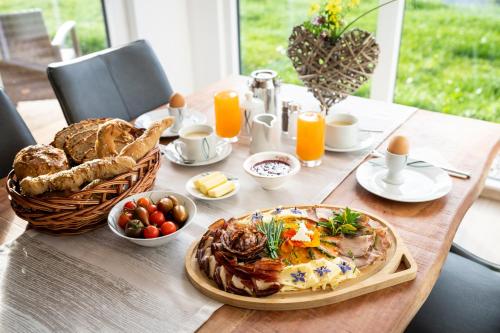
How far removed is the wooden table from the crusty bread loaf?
0.51 ft

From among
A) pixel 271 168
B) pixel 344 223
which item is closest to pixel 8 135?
pixel 271 168

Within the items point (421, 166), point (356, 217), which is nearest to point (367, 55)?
point (421, 166)

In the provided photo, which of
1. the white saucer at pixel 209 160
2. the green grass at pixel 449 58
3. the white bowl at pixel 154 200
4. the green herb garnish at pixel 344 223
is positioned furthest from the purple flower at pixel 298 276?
the green grass at pixel 449 58

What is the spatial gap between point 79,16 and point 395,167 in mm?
2252

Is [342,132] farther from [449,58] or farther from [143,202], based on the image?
[449,58]

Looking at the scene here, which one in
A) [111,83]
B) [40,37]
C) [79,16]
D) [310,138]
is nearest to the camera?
[310,138]

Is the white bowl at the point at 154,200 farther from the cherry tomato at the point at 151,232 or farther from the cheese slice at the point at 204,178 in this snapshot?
the cheese slice at the point at 204,178

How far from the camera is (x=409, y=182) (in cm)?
133

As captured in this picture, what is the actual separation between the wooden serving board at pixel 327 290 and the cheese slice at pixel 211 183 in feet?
0.89

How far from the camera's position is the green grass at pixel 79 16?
8.54 feet

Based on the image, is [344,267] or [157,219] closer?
[344,267]

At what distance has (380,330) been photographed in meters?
0.87

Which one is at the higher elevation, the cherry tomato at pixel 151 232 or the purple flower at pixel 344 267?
the cherry tomato at pixel 151 232

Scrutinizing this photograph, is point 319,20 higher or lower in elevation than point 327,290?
higher
